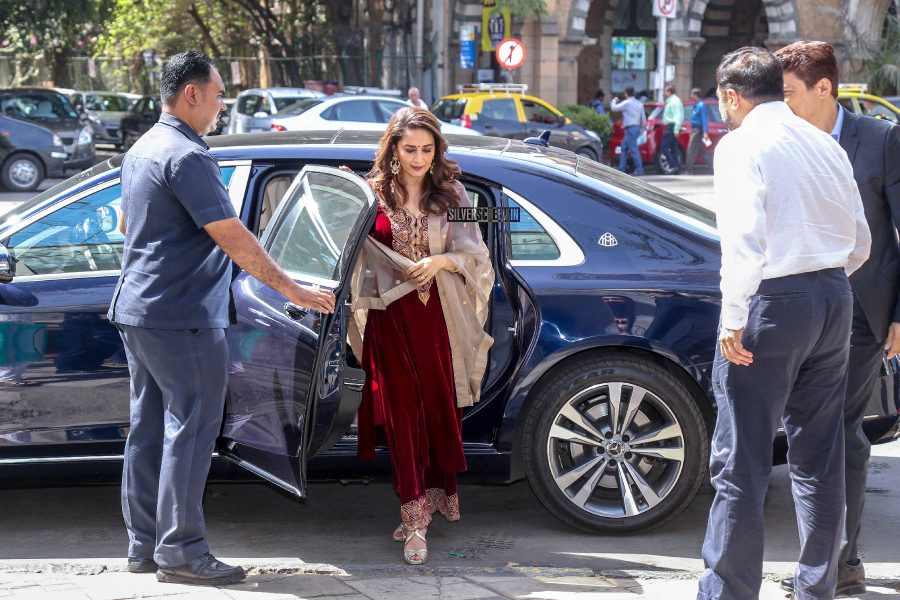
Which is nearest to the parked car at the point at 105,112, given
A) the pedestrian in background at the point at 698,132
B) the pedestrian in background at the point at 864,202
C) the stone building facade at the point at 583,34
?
the stone building facade at the point at 583,34

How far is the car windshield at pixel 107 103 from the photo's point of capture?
33.8 m

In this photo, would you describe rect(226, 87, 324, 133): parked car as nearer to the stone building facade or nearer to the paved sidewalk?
the stone building facade

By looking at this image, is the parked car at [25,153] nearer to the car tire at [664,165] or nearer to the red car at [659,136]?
the red car at [659,136]

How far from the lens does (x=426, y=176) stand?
4.84 m

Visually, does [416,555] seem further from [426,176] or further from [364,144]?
[364,144]

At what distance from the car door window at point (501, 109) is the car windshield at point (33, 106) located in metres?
7.40

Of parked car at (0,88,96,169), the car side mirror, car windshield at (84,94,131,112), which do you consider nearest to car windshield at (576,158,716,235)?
the car side mirror

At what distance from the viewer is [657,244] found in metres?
5.02

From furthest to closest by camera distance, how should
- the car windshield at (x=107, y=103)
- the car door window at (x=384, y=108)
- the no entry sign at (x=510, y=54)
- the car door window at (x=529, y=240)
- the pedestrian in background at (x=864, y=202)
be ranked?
the car windshield at (x=107, y=103) < the no entry sign at (x=510, y=54) < the car door window at (x=384, y=108) < the car door window at (x=529, y=240) < the pedestrian in background at (x=864, y=202)

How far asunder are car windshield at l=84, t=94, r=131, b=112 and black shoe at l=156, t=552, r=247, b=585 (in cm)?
3091

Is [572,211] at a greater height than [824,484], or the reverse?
[572,211]

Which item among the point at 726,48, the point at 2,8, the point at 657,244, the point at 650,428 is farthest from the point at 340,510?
the point at 726,48

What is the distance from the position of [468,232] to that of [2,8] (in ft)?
93.2

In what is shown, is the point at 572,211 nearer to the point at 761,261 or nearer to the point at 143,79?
the point at 761,261
